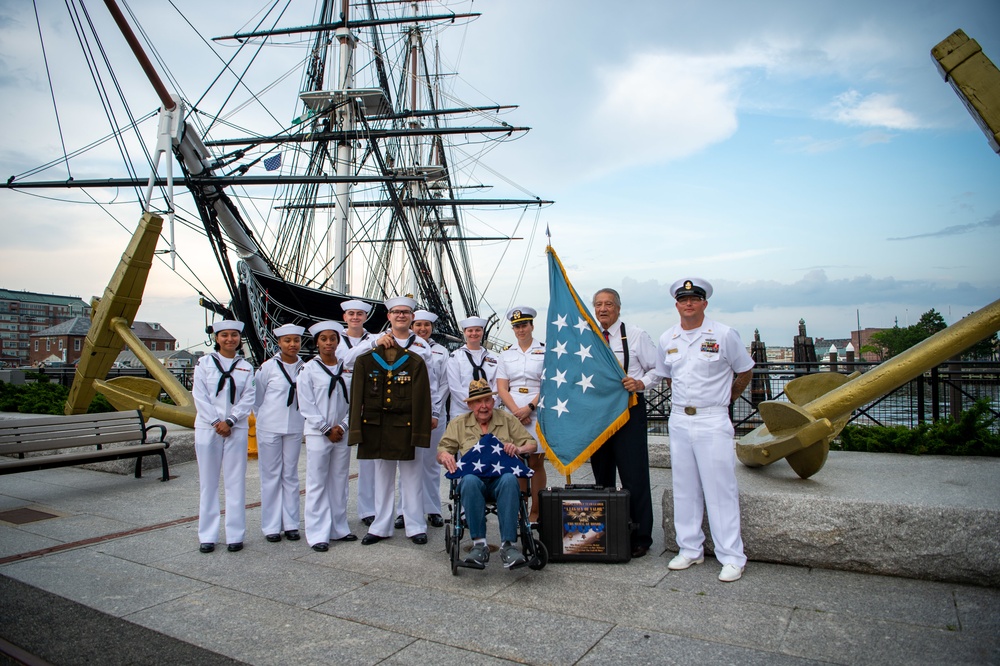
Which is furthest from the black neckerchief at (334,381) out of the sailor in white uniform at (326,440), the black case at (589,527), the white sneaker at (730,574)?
the white sneaker at (730,574)

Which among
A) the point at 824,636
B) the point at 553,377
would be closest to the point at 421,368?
Answer: the point at 553,377

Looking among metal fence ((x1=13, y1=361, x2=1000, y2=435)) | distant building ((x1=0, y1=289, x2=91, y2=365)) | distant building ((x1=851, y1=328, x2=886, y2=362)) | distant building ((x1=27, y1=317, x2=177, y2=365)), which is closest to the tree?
distant building ((x1=851, y1=328, x2=886, y2=362))

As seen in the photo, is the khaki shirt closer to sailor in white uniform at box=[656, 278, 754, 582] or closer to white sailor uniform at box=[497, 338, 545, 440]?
white sailor uniform at box=[497, 338, 545, 440]

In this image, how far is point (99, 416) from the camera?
335 inches

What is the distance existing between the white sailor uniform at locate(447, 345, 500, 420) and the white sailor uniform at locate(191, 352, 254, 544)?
5.85 feet

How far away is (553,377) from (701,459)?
1297 mm

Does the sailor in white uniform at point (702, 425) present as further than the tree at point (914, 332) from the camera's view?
No

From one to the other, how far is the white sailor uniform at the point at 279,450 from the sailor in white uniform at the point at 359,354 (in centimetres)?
50

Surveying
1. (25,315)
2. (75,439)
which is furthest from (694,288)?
(25,315)

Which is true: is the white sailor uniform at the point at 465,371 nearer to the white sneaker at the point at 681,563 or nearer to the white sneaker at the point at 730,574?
the white sneaker at the point at 681,563

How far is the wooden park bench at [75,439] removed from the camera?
7.48m

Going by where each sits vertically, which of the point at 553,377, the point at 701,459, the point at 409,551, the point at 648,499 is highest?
the point at 553,377

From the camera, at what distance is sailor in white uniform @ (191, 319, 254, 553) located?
5480 millimetres

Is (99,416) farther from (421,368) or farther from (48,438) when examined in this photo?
(421,368)
